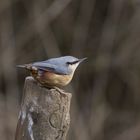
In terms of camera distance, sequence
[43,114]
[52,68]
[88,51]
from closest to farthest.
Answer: [43,114]
[52,68]
[88,51]

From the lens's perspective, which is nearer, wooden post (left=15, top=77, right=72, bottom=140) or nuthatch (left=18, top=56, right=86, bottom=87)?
wooden post (left=15, top=77, right=72, bottom=140)

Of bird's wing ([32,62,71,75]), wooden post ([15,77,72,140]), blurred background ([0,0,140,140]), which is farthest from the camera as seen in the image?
blurred background ([0,0,140,140])

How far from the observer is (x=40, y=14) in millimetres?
6621

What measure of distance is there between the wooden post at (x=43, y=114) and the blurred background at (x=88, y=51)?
3.98 metres

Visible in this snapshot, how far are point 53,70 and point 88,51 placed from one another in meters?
4.26

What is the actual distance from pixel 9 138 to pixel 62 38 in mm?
1434

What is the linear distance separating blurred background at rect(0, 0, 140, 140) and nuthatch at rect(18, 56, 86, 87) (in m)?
3.86

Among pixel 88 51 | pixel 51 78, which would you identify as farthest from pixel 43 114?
pixel 88 51

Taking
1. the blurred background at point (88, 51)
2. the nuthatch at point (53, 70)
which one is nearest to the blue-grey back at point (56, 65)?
the nuthatch at point (53, 70)

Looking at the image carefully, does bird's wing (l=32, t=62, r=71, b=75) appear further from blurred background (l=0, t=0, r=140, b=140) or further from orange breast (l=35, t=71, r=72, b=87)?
blurred background (l=0, t=0, r=140, b=140)

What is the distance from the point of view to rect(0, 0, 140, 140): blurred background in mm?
6633

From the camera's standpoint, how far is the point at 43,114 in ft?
8.05

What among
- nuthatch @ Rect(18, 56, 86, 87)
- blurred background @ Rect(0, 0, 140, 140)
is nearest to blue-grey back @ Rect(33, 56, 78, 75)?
nuthatch @ Rect(18, 56, 86, 87)

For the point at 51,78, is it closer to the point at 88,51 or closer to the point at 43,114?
the point at 43,114
